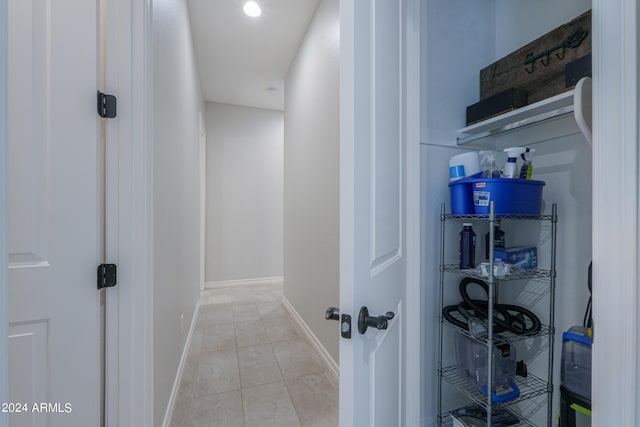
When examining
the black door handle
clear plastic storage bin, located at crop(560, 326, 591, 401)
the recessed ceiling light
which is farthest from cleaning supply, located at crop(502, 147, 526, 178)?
the recessed ceiling light

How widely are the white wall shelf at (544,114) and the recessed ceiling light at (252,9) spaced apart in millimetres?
2040

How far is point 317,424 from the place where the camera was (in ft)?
5.05

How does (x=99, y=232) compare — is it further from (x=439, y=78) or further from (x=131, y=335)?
(x=439, y=78)

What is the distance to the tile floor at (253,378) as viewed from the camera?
1.59m

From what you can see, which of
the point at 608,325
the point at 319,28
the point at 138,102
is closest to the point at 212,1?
the point at 319,28

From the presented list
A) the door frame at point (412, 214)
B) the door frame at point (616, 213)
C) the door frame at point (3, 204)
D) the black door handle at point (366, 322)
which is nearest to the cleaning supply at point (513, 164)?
the door frame at point (412, 214)

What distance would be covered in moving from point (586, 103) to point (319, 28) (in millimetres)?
2048

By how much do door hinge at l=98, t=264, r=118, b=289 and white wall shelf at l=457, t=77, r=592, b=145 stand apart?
1652mm

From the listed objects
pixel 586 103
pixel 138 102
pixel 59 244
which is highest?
pixel 138 102

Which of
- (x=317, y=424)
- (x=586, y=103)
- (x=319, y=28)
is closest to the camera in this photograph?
(x=586, y=103)

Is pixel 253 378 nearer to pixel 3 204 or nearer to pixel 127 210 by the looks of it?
pixel 127 210

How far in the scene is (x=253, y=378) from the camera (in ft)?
6.41

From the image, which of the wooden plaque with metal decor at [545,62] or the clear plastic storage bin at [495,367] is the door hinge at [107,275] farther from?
the wooden plaque with metal decor at [545,62]

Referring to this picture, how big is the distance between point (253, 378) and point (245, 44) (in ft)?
10.2
